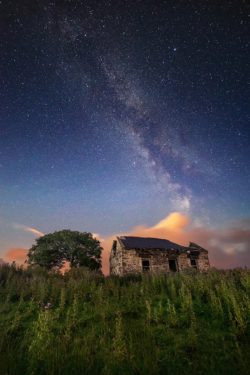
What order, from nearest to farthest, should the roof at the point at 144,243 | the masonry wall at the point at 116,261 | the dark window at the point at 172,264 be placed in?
the masonry wall at the point at 116,261
the roof at the point at 144,243
the dark window at the point at 172,264

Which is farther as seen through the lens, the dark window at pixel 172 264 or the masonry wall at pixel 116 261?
the dark window at pixel 172 264

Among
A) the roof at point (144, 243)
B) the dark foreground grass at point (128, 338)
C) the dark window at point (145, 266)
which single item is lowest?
the dark foreground grass at point (128, 338)

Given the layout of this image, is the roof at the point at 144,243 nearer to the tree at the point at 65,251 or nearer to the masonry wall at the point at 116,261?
the masonry wall at the point at 116,261

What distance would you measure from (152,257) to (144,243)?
209 centimetres

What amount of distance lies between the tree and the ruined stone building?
5.49 metres

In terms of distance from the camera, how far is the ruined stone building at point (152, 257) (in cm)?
2478

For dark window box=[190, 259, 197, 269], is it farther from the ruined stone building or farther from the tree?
the tree

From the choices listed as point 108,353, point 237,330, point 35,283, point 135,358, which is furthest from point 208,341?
point 35,283

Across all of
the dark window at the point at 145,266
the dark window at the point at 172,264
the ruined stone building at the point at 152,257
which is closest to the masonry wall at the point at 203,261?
the ruined stone building at the point at 152,257

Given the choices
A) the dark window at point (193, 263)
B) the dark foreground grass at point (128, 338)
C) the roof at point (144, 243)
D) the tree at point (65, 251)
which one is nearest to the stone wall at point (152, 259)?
the dark window at point (193, 263)

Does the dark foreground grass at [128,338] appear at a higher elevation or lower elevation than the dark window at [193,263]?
lower

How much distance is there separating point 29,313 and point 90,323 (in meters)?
2.39

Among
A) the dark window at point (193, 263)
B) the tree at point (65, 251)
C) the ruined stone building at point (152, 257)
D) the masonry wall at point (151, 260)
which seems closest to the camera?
the masonry wall at point (151, 260)

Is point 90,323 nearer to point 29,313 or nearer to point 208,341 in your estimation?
point 29,313
